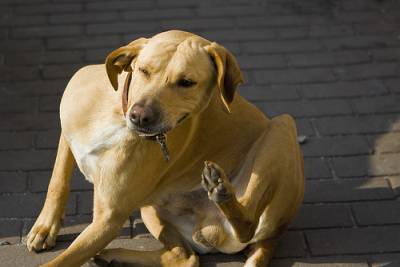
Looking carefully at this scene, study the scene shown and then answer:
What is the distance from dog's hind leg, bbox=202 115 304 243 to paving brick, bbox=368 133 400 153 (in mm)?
1163

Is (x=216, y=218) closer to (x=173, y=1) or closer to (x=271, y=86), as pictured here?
(x=271, y=86)

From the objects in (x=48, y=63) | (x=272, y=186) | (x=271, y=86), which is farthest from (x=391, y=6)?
(x=272, y=186)

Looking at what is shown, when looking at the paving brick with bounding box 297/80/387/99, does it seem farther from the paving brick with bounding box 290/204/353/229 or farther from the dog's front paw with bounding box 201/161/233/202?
the dog's front paw with bounding box 201/161/233/202

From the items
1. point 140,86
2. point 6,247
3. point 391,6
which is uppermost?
point 140,86

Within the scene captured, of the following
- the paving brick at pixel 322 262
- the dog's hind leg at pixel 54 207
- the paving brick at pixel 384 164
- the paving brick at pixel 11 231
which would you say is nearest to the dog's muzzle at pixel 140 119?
the dog's hind leg at pixel 54 207

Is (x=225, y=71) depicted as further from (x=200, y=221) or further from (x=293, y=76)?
(x=293, y=76)

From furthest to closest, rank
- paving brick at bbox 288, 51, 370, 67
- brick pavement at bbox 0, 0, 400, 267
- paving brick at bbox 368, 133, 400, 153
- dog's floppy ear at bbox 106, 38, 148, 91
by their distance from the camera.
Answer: paving brick at bbox 288, 51, 370, 67 → paving brick at bbox 368, 133, 400, 153 → brick pavement at bbox 0, 0, 400, 267 → dog's floppy ear at bbox 106, 38, 148, 91

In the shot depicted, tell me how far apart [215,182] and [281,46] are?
3.03 metres

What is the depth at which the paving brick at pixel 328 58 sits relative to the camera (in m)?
6.48

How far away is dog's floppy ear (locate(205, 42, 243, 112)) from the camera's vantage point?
3.82m

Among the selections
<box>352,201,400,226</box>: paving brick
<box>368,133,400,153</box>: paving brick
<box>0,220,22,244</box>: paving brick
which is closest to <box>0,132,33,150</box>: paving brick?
<box>0,220,22,244</box>: paving brick

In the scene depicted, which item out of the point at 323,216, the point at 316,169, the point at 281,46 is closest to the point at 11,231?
the point at 323,216

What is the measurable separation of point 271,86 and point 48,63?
1.73 meters

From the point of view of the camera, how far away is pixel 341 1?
7.45 m
